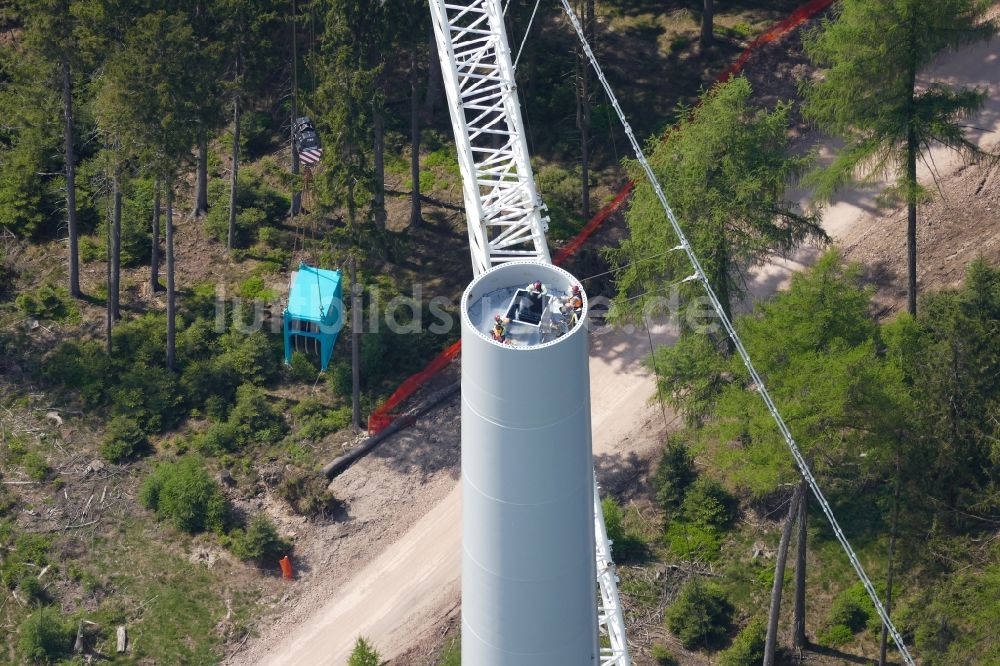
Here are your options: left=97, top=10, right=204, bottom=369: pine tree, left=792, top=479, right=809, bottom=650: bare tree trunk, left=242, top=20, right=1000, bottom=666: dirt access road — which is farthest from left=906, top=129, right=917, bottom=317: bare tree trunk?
left=97, top=10, right=204, bottom=369: pine tree

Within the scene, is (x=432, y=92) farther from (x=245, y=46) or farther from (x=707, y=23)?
(x=707, y=23)

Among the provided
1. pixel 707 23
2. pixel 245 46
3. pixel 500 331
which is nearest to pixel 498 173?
pixel 500 331

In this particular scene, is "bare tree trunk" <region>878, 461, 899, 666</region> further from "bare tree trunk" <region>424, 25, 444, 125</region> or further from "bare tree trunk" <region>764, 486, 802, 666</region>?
"bare tree trunk" <region>424, 25, 444, 125</region>

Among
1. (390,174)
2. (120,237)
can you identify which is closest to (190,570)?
(120,237)

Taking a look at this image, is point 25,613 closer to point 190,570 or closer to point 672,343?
point 190,570

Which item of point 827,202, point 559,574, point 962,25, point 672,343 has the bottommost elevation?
point 672,343

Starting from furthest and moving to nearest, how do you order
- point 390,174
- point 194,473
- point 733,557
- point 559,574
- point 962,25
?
point 390,174, point 194,473, point 733,557, point 962,25, point 559,574

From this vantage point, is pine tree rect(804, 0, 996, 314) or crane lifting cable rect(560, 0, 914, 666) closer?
crane lifting cable rect(560, 0, 914, 666)
